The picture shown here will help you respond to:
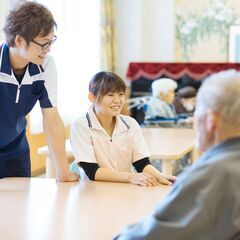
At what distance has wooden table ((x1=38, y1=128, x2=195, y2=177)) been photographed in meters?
2.65

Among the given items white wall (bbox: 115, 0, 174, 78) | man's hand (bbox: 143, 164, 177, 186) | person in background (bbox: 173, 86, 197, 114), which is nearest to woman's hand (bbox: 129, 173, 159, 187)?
man's hand (bbox: 143, 164, 177, 186)

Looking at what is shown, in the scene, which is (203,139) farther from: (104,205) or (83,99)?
(83,99)

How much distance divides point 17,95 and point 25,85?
49mm

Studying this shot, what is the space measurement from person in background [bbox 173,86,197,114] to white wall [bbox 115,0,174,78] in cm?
84

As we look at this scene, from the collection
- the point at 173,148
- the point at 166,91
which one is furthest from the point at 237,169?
the point at 166,91

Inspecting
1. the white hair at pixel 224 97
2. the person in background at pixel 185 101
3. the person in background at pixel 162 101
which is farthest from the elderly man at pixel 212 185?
the person in background at pixel 185 101

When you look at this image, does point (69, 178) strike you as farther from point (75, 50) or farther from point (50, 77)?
point (75, 50)

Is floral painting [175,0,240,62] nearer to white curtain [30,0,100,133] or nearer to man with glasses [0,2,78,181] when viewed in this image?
white curtain [30,0,100,133]

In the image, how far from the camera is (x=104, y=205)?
1.55 meters

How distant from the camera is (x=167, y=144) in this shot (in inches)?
120

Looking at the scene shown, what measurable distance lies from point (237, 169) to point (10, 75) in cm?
113

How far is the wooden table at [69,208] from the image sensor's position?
Result: 4.28ft

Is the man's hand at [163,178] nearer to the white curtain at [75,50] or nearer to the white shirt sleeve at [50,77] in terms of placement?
the white shirt sleeve at [50,77]

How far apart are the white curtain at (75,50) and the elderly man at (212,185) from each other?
3516 millimetres
